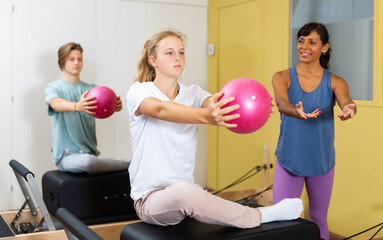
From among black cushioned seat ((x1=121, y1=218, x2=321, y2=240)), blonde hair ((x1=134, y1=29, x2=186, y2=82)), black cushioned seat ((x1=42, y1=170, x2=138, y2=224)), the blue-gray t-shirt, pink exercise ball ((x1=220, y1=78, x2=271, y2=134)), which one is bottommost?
black cushioned seat ((x1=42, y1=170, x2=138, y2=224))

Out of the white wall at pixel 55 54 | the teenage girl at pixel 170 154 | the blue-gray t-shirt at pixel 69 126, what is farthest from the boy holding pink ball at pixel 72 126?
the teenage girl at pixel 170 154

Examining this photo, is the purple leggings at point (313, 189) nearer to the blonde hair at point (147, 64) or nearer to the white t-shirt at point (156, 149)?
the white t-shirt at point (156, 149)

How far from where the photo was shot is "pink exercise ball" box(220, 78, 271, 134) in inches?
74.6

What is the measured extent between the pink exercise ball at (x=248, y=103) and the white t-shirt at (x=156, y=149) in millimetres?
301

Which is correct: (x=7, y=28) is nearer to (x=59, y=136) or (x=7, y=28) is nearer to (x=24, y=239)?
(x=59, y=136)

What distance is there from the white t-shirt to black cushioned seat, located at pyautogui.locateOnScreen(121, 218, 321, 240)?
0.59 feet

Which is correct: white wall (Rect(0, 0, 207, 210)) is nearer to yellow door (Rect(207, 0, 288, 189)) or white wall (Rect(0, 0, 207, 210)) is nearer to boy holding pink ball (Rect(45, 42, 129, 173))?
yellow door (Rect(207, 0, 288, 189))

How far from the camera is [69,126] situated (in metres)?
3.47

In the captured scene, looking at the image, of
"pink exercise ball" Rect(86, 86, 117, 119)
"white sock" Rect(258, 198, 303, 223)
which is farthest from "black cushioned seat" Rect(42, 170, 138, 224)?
"white sock" Rect(258, 198, 303, 223)

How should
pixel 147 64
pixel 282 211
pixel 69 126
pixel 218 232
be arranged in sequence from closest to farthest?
1. pixel 218 232
2. pixel 282 211
3. pixel 147 64
4. pixel 69 126

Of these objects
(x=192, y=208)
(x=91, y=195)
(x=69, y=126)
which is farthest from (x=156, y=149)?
(x=69, y=126)

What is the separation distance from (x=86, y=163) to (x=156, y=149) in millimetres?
1287

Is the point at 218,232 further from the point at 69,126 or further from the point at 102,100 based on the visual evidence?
the point at 69,126

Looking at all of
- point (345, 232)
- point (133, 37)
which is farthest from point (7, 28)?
point (345, 232)
